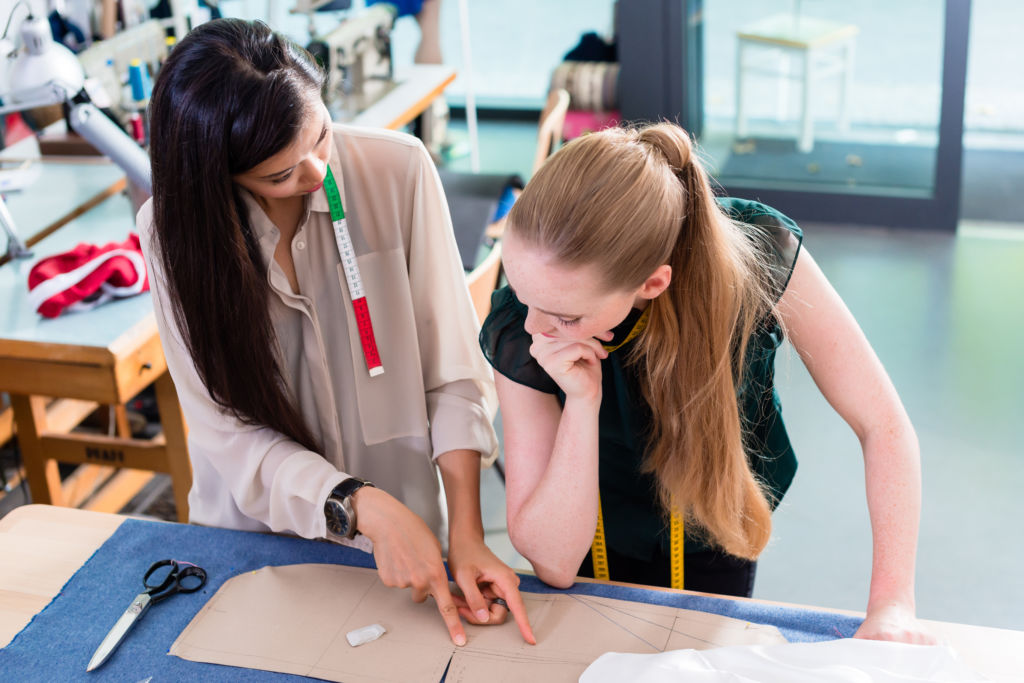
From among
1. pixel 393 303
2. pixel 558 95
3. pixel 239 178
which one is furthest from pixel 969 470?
pixel 239 178

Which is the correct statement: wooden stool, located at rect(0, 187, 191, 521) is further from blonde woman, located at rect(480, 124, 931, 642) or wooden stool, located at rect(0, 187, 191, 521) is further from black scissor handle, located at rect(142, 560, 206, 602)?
blonde woman, located at rect(480, 124, 931, 642)

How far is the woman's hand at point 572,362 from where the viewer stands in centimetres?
111

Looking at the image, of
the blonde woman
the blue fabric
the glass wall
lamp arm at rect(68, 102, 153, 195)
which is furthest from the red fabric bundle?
the glass wall

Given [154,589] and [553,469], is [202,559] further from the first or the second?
[553,469]

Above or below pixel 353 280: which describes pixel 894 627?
below

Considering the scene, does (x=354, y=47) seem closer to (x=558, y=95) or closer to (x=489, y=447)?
(x=558, y=95)

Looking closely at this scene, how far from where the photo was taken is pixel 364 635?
1089 millimetres

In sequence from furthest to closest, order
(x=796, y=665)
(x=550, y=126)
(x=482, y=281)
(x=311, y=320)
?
(x=550, y=126)
(x=482, y=281)
(x=311, y=320)
(x=796, y=665)

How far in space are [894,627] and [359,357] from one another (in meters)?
0.78

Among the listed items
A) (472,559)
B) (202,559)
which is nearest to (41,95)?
(202,559)

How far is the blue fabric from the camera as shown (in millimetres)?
1071

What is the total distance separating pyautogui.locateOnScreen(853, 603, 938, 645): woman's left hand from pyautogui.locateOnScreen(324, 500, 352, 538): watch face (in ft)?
2.05

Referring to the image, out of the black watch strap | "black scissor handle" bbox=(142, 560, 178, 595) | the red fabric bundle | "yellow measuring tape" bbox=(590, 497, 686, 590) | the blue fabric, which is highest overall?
the red fabric bundle

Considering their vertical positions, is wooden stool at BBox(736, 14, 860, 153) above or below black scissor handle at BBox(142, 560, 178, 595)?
above
